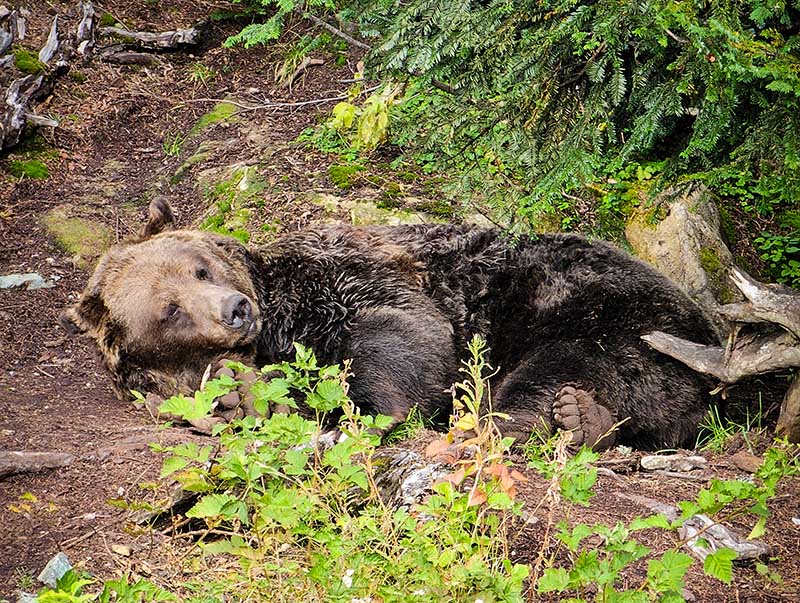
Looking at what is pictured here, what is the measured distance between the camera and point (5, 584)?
346 cm

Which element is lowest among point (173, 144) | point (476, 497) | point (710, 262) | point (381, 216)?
point (173, 144)

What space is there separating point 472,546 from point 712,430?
9.24ft

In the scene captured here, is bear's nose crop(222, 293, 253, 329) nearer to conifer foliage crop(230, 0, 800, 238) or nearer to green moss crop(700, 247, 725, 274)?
conifer foliage crop(230, 0, 800, 238)

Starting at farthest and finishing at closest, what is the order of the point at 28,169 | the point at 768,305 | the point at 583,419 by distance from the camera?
the point at 28,169 → the point at 583,419 → the point at 768,305

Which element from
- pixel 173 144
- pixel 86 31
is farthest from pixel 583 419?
pixel 86 31

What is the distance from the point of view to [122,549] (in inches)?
145

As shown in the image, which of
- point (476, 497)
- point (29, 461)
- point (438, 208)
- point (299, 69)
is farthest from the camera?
point (299, 69)

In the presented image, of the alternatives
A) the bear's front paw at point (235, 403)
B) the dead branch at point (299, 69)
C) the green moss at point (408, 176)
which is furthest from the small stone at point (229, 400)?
the dead branch at point (299, 69)

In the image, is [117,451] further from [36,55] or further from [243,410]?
[36,55]

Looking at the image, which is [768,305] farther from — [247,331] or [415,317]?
[247,331]

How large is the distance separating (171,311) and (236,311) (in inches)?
20.0

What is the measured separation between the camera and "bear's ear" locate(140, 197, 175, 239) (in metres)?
6.28

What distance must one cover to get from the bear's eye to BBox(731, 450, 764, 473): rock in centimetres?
343

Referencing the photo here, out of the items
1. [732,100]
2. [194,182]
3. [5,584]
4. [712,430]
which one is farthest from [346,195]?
[5,584]
